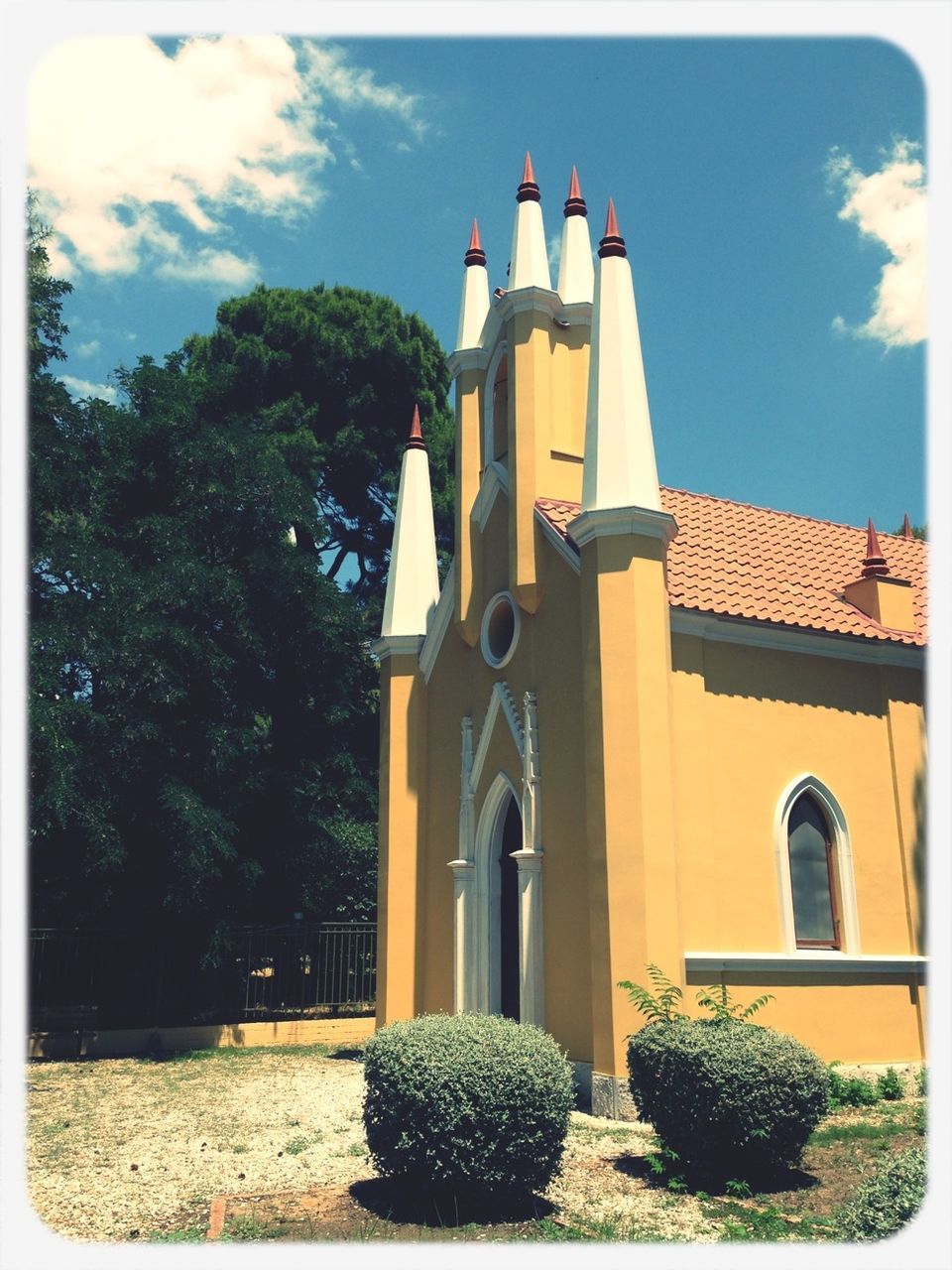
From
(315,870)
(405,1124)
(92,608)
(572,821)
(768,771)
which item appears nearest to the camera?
(405,1124)

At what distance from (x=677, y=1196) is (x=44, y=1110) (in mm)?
7992

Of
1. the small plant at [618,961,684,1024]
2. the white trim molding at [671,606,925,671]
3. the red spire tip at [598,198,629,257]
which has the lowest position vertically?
the small plant at [618,961,684,1024]

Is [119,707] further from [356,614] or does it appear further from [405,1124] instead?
[405,1124]

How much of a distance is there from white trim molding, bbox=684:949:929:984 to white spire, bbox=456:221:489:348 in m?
10.9

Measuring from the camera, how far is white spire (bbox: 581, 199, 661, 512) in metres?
12.6

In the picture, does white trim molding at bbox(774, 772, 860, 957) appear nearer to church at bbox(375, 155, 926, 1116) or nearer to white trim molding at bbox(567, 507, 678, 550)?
church at bbox(375, 155, 926, 1116)

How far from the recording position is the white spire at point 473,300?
18.0 metres

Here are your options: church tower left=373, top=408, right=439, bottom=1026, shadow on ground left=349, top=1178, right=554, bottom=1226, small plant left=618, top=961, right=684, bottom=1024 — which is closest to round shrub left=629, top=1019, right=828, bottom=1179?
small plant left=618, top=961, right=684, bottom=1024

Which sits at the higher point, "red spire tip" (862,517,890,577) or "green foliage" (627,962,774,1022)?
"red spire tip" (862,517,890,577)

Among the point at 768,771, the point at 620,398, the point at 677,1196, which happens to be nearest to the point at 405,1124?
the point at 677,1196

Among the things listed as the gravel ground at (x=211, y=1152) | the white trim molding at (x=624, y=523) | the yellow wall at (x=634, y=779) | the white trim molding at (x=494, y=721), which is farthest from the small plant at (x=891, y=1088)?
the white trim molding at (x=624, y=523)

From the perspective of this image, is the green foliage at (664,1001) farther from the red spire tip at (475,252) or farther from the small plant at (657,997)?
the red spire tip at (475,252)

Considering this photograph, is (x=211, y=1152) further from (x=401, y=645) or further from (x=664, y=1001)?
(x=401, y=645)

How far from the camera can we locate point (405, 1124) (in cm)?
708
